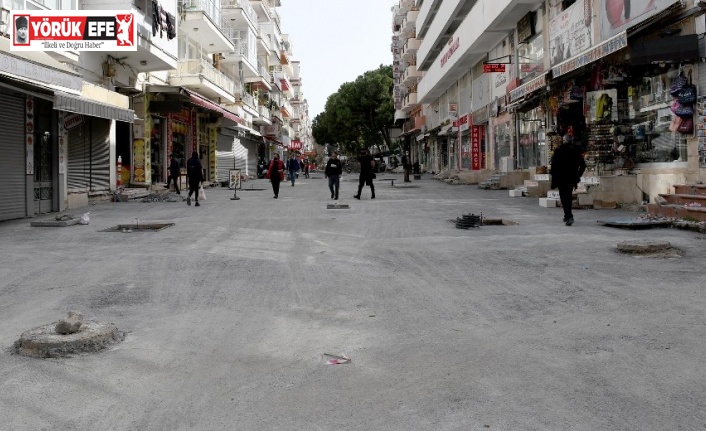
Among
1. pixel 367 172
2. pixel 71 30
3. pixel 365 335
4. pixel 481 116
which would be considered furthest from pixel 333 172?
pixel 365 335

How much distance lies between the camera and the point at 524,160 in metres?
26.8

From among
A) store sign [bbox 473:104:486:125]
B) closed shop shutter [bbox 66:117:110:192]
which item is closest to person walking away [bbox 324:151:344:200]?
closed shop shutter [bbox 66:117:110:192]

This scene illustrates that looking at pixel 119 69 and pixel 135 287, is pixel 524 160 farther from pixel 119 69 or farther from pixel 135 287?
pixel 135 287

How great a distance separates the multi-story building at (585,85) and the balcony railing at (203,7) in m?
13.1

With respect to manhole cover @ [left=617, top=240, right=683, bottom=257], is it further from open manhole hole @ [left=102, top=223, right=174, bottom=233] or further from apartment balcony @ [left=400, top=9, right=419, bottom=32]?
apartment balcony @ [left=400, top=9, right=419, bottom=32]

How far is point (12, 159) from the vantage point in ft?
51.2

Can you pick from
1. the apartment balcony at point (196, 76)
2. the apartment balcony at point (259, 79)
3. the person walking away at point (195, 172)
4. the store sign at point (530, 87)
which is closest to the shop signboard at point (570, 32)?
the store sign at point (530, 87)

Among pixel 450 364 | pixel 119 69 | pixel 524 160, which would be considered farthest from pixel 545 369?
pixel 524 160

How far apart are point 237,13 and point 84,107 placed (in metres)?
26.6

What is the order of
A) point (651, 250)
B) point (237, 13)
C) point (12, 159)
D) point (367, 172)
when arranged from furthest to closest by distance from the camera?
point (237, 13) → point (367, 172) → point (12, 159) → point (651, 250)

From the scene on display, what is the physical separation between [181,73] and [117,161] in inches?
291

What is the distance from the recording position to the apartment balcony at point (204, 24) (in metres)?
28.9

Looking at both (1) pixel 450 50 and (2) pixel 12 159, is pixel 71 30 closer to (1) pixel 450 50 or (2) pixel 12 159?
(2) pixel 12 159

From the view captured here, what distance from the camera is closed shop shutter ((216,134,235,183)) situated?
40406 millimetres
